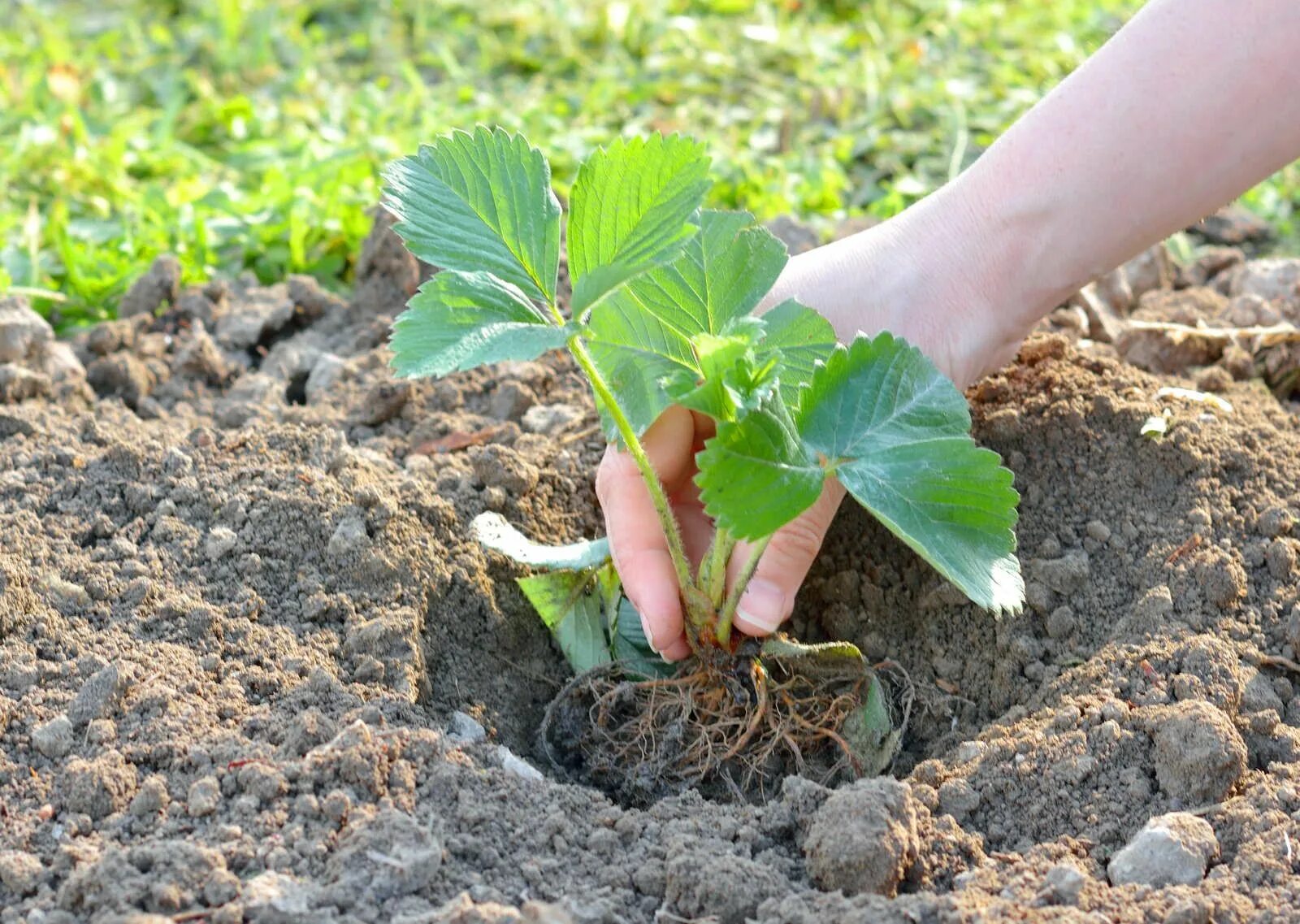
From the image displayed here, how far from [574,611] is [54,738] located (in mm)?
719

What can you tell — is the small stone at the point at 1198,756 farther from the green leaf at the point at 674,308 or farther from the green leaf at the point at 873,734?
the green leaf at the point at 674,308

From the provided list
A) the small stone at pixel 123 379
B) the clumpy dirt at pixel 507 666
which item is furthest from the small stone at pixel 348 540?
the small stone at pixel 123 379

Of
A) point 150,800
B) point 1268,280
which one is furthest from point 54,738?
point 1268,280

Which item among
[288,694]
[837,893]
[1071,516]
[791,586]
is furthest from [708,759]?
[1071,516]

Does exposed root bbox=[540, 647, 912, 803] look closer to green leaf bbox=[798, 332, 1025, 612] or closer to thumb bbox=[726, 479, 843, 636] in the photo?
thumb bbox=[726, 479, 843, 636]

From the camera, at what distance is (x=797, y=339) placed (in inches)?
67.9

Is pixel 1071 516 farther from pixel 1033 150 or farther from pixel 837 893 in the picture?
pixel 837 893

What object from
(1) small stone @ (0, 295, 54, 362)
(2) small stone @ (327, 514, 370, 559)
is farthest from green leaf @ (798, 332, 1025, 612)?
(1) small stone @ (0, 295, 54, 362)

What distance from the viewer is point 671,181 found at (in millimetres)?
1611

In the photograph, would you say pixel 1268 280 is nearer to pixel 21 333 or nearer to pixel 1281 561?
pixel 1281 561

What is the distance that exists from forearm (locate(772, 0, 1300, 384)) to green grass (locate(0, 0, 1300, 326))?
1108 millimetres

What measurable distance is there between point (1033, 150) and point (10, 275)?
2.13 m

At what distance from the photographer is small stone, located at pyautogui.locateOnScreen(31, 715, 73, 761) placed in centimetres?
165

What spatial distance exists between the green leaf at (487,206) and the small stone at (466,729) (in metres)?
0.57
